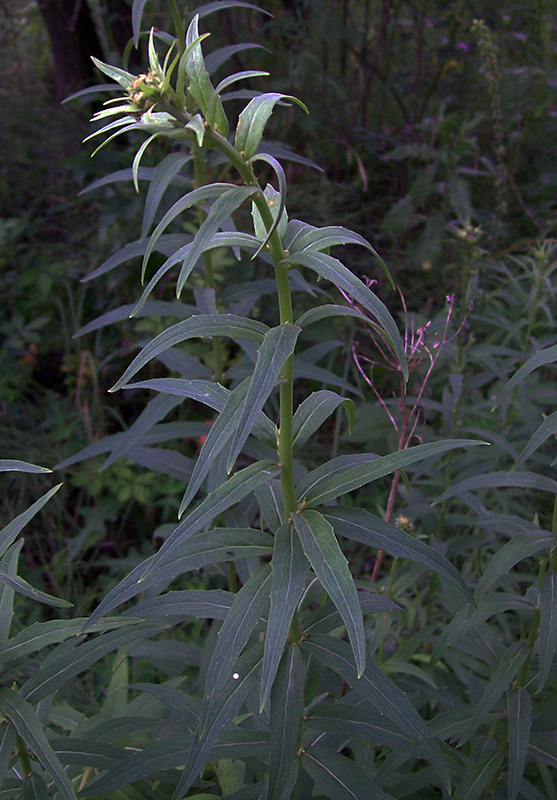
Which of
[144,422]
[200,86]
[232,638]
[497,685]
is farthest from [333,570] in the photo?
[144,422]

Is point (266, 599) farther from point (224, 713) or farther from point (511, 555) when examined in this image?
point (511, 555)

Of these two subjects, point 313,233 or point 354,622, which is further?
point 313,233

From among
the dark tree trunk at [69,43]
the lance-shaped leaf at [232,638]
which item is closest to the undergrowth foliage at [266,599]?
the lance-shaped leaf at [232,638]

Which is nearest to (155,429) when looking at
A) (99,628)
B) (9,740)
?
(99,628)

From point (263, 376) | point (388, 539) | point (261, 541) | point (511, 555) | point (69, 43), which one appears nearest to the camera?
point (263, 376)

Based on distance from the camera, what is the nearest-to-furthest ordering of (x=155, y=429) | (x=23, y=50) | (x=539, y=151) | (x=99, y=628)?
1. (x=99, y=628)
2. (x=155, y=429)
3. (x=539, y=151)
4. (x=23, y=50)

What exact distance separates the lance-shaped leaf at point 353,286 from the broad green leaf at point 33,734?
0.80 m

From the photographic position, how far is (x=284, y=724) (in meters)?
1.07

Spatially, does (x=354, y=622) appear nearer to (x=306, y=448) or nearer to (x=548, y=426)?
(x=548, y=426)

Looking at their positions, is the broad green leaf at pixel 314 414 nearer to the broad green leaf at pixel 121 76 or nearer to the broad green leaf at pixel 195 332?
the broad green leaf at pixel 195 332

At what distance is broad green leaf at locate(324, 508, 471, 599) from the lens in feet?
3.16

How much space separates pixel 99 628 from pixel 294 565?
0.37m

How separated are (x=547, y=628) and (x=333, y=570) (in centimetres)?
47

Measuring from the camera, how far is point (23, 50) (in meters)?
5.60
